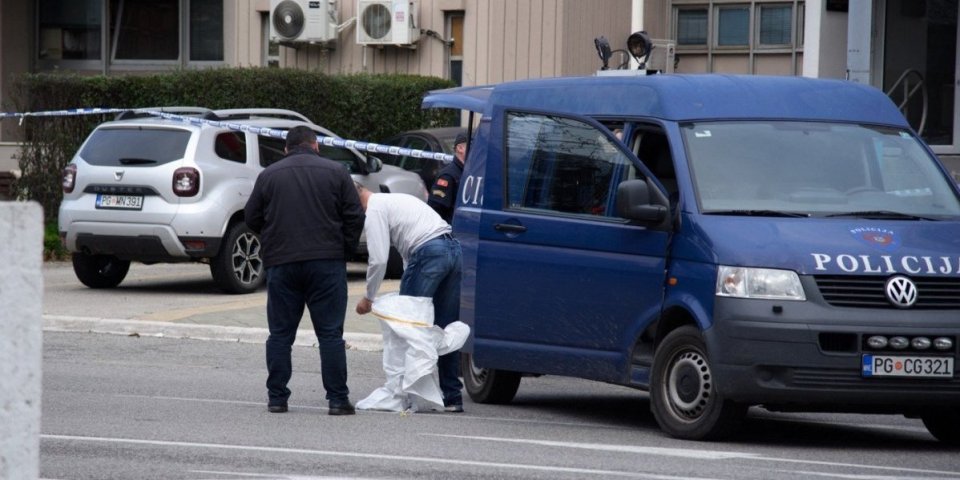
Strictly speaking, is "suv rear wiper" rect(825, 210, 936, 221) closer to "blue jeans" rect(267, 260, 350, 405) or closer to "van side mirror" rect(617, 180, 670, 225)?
"van side mirror" rect(617, 180, 670, 225)

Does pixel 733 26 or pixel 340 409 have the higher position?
pixel 733 26

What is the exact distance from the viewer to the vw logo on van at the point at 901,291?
864 cm

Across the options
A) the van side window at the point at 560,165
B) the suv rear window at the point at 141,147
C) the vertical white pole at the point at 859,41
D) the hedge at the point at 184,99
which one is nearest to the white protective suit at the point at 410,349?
the van side window at the point at 560,165

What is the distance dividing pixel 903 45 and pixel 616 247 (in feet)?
40.4

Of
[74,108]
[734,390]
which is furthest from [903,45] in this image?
[734,390]

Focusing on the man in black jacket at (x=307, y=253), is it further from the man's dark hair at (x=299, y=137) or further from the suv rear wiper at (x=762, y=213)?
the suv rear wiper at (x=762, y=213)

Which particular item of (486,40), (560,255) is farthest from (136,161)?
(486,40)

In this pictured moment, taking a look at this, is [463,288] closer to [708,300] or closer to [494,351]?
[494,351]

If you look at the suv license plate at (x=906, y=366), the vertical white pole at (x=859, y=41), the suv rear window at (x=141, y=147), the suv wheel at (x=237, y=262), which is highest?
the vertical white pole at (x=859, y=41)

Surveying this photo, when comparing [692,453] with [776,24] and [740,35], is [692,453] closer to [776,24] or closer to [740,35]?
[776,24]

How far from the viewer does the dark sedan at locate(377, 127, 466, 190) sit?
20016 mm

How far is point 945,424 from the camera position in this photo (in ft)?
30.9

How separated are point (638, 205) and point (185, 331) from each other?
6350mm

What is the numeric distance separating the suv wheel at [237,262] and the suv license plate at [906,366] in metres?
9.49
